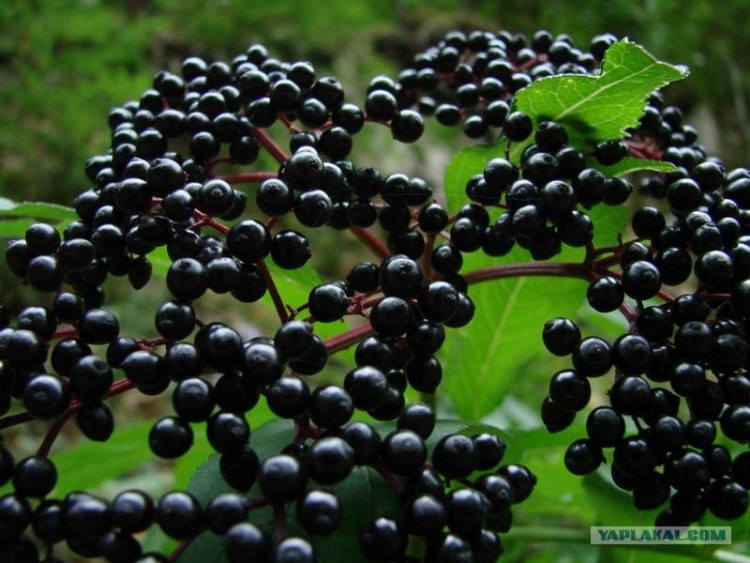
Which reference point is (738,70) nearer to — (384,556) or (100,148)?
(100,148)

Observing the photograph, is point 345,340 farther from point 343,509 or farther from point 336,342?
point 343,509

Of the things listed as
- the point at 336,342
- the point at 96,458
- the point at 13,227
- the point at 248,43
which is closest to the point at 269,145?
the point at 336,342

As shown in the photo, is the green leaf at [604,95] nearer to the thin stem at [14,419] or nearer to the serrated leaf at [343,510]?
the serrated leaf at [343,510]

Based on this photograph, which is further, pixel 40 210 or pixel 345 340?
Result: pixel 40 210

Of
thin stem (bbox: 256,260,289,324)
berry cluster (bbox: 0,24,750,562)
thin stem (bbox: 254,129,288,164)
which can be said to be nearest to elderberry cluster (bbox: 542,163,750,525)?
berry cluster (bbox: 0,24,750,562)

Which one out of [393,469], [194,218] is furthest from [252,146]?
[393,469]

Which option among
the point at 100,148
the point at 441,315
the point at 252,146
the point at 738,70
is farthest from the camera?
the point at 738,70

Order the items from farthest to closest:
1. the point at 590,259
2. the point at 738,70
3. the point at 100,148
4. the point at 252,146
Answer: the point at 738,70 < the point at 100,148 < the point at 252,146 < the point at 590,259
